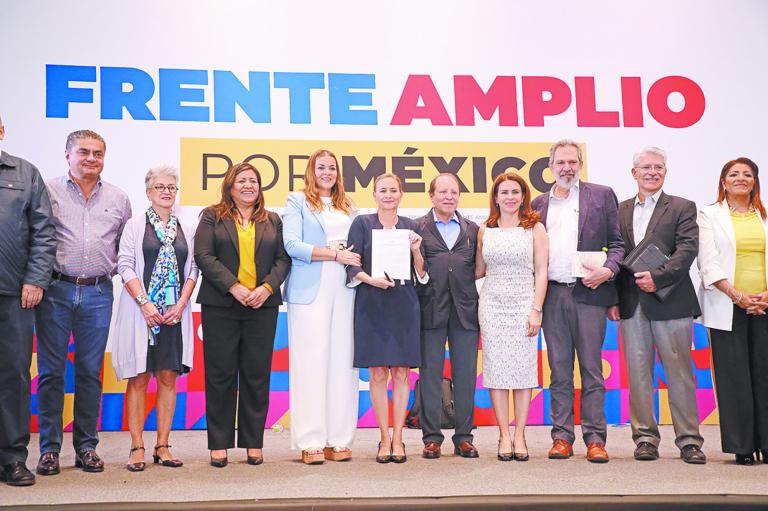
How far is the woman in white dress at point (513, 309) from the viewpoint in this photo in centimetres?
419

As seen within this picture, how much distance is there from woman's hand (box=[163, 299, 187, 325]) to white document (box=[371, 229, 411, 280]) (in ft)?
3.43

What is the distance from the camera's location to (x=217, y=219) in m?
4.16

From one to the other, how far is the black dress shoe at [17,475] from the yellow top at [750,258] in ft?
12.5

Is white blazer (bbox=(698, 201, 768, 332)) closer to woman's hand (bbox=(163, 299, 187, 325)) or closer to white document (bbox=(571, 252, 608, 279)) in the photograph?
white document (bbox=(571, 252, 608, 279))

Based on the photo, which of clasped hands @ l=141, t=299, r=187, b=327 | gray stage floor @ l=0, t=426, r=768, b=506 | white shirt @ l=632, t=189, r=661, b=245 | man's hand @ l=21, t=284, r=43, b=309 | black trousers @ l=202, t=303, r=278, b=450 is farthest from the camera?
white shirt @ l=632, t=189, r=661, b=245

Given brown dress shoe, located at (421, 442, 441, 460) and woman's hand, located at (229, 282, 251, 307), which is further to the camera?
brown dress shoe, located at (421, 442, 441, 460)

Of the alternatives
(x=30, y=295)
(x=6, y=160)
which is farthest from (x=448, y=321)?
(x=6, y=160)

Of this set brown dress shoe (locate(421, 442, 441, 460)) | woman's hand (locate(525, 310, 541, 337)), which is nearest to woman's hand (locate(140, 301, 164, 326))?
brown dress shoe (locate(421, 442, 441, 460))

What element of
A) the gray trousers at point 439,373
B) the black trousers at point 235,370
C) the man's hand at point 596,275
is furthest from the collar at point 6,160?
the man's hand at point 596,275

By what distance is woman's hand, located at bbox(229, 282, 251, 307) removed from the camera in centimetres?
400

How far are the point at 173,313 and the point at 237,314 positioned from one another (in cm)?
34

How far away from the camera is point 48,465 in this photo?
153 inches

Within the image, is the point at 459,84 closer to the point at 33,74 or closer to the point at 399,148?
the point at 399,148

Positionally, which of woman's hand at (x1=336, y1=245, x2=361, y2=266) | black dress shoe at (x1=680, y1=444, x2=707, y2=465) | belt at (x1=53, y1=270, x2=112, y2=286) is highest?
woman's hand at (x1=336, y1=245, x2=361, y2=266)
